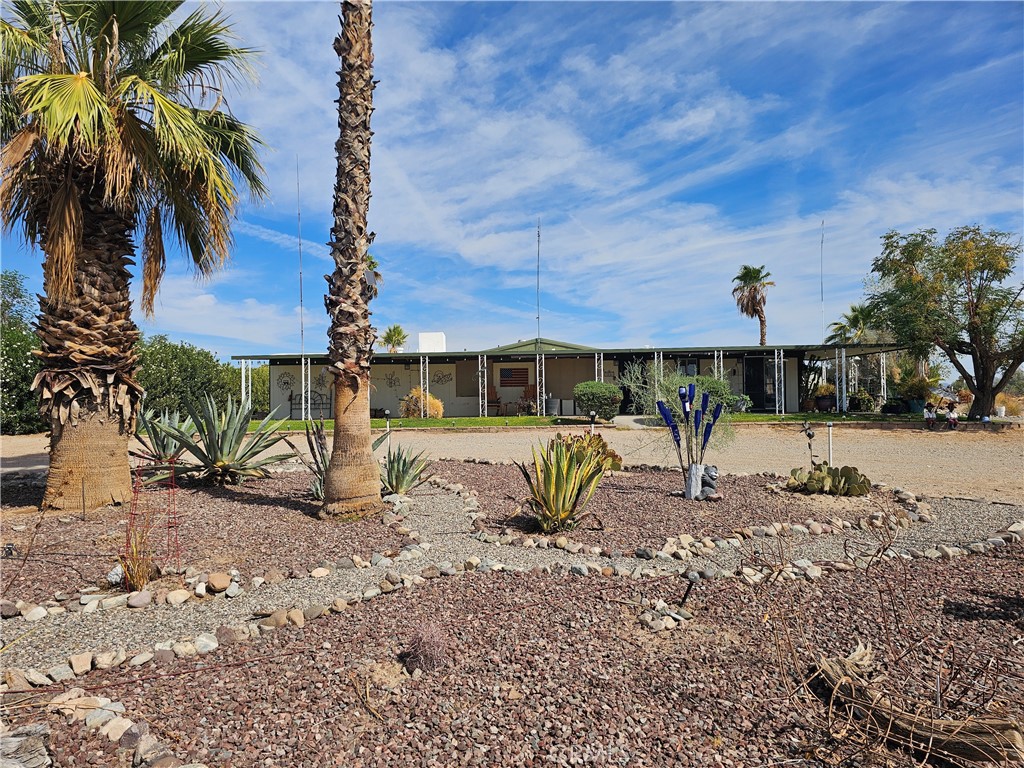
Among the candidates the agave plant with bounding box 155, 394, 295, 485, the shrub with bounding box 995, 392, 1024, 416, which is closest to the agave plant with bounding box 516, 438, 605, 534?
the agave plant with bounding box 155, 394, 295, 485

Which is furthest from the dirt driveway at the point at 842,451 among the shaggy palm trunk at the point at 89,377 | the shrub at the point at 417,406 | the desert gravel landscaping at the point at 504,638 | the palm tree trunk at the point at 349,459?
the palm tree trunk at the point at 349,459

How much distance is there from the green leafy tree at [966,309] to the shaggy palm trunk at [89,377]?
2195 centimetres

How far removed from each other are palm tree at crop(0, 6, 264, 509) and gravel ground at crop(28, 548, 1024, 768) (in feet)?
13.8

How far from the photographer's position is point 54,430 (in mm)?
5855

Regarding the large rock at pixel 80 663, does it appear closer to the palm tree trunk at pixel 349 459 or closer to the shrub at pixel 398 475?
the palm tree trunk at pixel 349 459

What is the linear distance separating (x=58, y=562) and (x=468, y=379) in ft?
71.4

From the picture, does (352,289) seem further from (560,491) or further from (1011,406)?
(1011,406)

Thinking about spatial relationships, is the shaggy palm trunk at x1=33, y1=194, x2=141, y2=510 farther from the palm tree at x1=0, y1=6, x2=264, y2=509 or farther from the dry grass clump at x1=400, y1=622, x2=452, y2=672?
the dry grass clump at x1=400, y1=622, x2=452, y2=672

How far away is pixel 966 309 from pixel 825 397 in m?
5.75

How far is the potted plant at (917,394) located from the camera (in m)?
22.3

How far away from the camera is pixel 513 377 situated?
26125 millimetres

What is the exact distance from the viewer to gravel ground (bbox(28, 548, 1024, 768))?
2139mm

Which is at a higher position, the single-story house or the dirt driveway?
the single-story house

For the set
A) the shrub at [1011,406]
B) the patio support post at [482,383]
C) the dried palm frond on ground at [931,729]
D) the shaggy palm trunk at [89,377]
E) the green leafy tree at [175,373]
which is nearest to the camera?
the dried palm frond on ground at [931,729]
